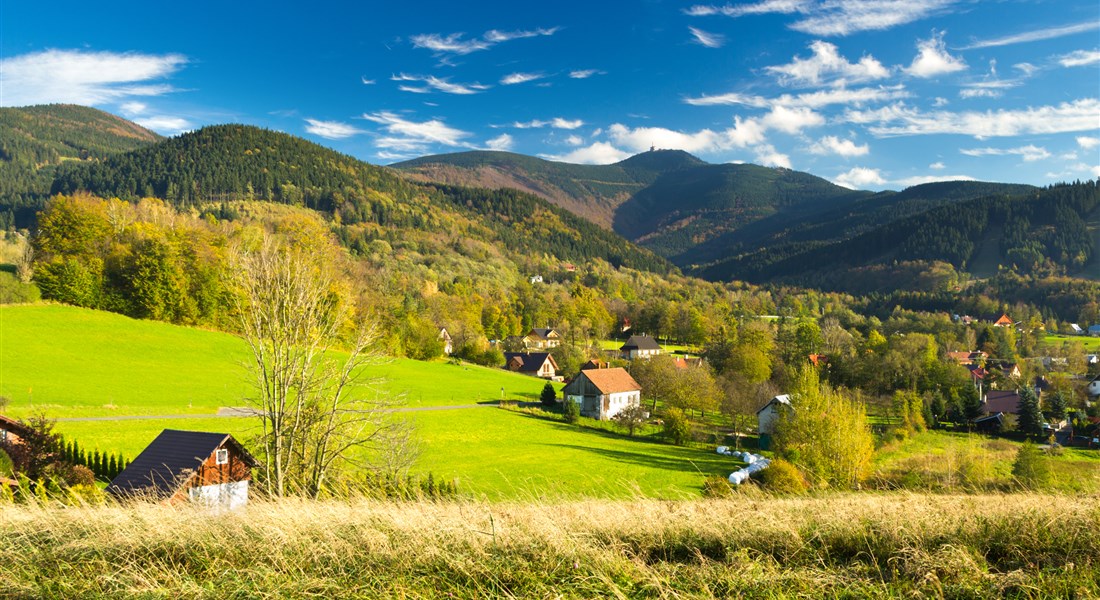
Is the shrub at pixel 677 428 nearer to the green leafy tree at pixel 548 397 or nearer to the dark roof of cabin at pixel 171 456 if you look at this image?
the green leafy tree at pixel 548 397

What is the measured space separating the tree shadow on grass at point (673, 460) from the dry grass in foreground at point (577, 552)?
1247 inches

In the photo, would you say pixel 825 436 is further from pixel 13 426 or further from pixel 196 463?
pixel 13 426

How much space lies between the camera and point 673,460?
39.3 meters

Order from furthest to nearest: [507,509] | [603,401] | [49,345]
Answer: [603,401] → [49,345] → [507,509]

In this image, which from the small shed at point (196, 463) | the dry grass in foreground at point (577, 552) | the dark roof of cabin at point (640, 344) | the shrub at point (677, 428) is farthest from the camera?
the dark roof of cabin at point (640, 344)

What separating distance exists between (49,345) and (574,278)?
125 m

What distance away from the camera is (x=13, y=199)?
154 meters

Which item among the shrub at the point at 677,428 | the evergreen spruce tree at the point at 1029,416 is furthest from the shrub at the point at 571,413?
the evergreen spruce tree at the point at 1029,416

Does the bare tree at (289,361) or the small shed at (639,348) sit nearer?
the bare tree at (289,361)

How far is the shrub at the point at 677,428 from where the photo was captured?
45844 mm

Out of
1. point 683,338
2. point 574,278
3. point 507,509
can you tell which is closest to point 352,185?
point 574,278

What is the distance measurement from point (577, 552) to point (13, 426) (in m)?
25.7

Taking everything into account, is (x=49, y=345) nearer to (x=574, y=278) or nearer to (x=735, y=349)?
(x=735, y=349)

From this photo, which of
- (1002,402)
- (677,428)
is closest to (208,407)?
(677,428)
